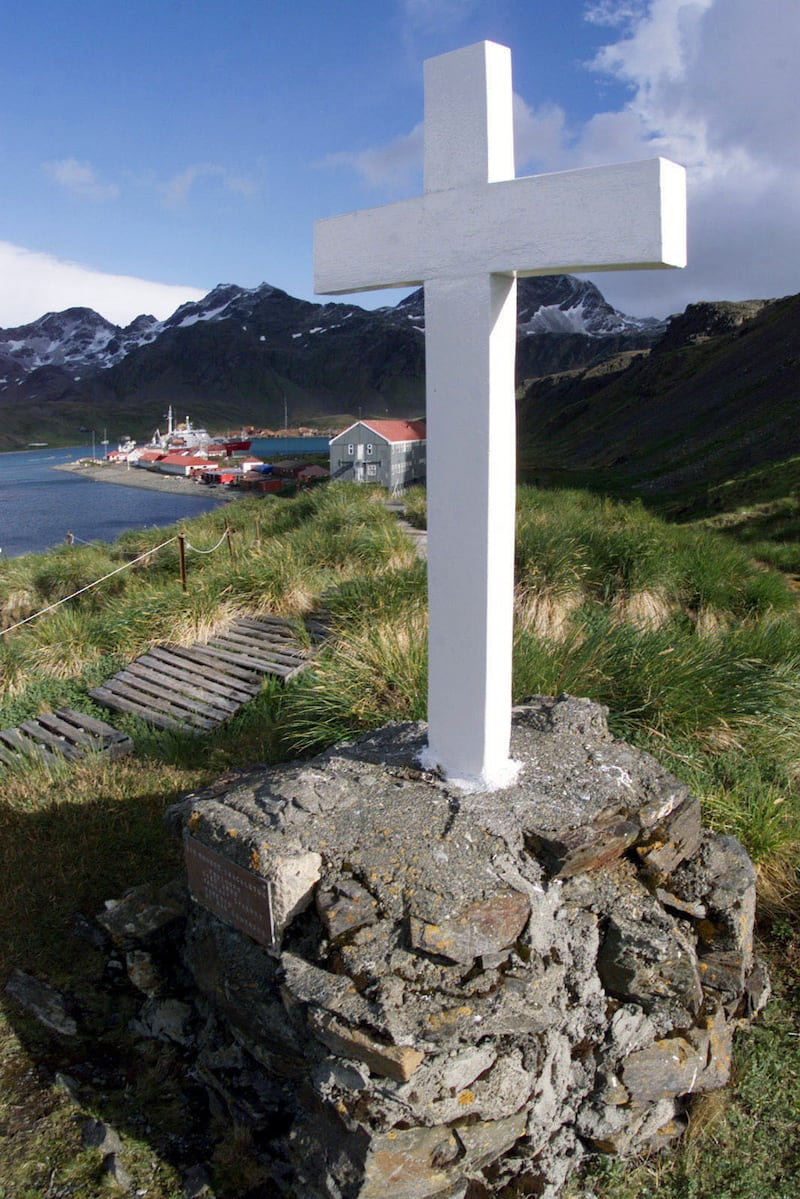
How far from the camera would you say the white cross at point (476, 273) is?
3.05 m

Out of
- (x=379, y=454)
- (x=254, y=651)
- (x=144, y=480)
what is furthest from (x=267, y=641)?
(x=144, y=480)

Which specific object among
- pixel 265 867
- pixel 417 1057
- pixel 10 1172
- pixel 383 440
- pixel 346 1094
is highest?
pixel 383 440

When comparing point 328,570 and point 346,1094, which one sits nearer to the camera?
point 346,1094

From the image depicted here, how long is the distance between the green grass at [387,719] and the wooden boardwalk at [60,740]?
0.30 metres

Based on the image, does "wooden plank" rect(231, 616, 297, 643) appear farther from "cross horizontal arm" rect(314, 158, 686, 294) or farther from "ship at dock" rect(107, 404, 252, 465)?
"ship at dock" rect(107, 404, 252, 465)

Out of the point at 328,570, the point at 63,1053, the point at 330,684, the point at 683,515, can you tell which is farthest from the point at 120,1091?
the point at 683,515

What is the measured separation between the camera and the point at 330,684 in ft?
19.8

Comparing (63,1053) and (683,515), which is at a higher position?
(683,515)

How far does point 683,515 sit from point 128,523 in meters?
40.6

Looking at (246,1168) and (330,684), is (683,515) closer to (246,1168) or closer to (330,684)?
(330,684)

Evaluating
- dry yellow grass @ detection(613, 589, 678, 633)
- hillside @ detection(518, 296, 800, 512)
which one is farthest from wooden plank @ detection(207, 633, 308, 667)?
hillside @ detection(518, 296, 800, 512)

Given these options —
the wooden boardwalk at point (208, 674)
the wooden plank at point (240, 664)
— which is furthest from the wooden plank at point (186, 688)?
the wooden plank at point (240, 664)

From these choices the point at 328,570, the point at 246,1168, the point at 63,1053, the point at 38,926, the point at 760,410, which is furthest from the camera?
the point at 760,410

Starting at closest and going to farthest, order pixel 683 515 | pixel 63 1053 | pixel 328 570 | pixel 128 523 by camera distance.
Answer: pixel 63 1053 < pixel 328 570 < pixel 683 515 < pixel 128 523
